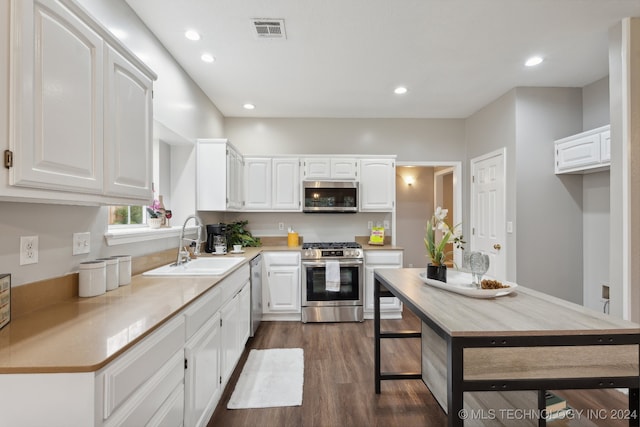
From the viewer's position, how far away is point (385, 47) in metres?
2.59

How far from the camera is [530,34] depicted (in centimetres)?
243

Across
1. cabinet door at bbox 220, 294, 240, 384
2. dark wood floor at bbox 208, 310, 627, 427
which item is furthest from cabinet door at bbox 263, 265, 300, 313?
cabinet door at bbox 220, 294, 240, 384

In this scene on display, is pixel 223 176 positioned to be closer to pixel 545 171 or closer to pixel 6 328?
pixel 6 328

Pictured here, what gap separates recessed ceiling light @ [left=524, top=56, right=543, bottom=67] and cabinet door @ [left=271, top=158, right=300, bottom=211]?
2709 mm

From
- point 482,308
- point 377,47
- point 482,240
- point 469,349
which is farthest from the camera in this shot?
point 482,240

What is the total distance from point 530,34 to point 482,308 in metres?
2.36

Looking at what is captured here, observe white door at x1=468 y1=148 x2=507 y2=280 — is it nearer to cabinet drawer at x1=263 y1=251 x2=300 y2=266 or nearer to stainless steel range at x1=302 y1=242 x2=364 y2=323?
stainless steel range at x1=302 y1=242 x2=364 y2=323

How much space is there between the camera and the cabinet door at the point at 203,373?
1488 mm

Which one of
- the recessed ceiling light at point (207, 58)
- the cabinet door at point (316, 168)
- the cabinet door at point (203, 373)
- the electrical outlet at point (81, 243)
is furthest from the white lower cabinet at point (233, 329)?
the recessed ceiling light at point (207, 58)

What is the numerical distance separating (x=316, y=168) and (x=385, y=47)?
1821 mm

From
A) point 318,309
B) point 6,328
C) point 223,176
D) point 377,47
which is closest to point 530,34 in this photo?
point 377,47

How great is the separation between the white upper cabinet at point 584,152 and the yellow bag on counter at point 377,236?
2136 mm

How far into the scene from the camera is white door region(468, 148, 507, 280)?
363cm

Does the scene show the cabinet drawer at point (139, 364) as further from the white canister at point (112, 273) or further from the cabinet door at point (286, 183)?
the cabinet door at point (286, 183)
